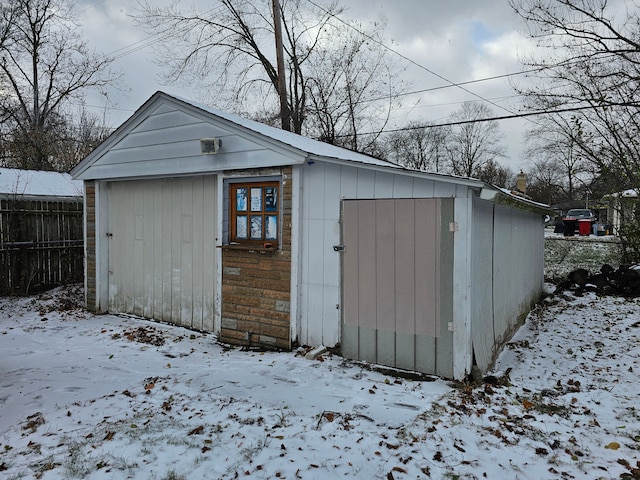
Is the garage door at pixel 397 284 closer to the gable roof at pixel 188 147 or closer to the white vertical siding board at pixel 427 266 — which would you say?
the white vertical siding board at pixel 427 266

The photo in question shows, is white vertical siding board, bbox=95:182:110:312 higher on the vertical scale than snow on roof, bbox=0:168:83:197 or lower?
lower

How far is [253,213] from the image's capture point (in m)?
5.20

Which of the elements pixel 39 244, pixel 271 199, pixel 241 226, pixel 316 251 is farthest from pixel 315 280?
pixel 39 244

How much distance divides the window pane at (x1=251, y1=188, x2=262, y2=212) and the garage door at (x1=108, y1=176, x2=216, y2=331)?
2.59ft

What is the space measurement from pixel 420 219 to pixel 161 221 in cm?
413

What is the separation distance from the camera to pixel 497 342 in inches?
196

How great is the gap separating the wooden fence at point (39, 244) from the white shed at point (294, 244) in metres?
2.01

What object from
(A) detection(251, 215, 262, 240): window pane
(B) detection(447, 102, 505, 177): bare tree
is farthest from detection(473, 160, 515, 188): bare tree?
(A) detection(251, 215, 262, 240): window pane

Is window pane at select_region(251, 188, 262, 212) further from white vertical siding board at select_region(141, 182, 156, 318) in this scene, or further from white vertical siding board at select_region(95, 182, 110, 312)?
white vertical siding board at select_region(95, 182, 110, 312)

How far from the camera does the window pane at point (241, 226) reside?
207 inches

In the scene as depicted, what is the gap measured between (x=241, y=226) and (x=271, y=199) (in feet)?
1.93

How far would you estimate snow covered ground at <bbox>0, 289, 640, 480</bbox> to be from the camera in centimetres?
256

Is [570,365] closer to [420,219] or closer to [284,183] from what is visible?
[420,219]

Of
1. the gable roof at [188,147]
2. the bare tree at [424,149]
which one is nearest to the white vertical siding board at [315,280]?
the gable roof at [188,147]
